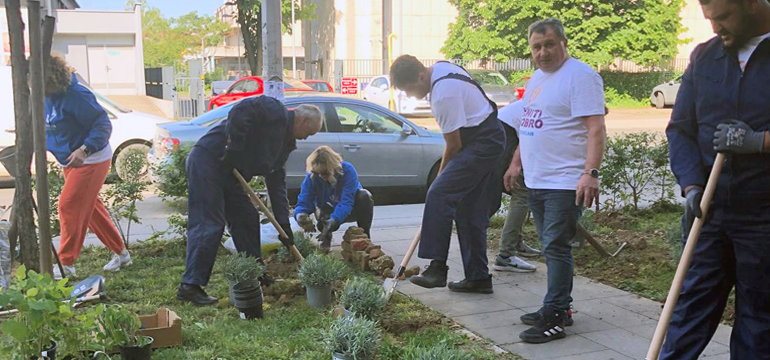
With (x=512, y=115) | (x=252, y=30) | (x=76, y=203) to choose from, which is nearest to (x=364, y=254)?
(x=512, y=115)

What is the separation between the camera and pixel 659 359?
331 centimetres

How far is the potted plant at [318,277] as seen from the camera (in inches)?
199

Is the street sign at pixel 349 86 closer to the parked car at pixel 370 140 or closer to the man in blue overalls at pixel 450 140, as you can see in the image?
the parked car at pixel 370 140

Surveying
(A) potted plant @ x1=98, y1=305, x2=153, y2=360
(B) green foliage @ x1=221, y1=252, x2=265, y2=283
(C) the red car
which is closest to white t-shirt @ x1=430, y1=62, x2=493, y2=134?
(B) green foliage @ x1=221, y1=252, x2=265, y2=283

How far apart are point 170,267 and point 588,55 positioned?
28.6m

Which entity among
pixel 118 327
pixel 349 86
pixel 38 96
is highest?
pixel 38 96

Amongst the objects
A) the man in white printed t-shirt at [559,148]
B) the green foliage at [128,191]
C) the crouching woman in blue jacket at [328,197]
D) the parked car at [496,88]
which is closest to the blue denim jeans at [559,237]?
the man in white printed t-shirt at [559,148]

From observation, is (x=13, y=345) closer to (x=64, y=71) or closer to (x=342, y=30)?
(x=64, y=71)

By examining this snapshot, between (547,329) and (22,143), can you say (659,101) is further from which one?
(22,143)

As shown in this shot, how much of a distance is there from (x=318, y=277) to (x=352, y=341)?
4.39 ft

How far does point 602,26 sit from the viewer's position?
3198 centimetres

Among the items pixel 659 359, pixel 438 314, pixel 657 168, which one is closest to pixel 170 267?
pixel 438 314

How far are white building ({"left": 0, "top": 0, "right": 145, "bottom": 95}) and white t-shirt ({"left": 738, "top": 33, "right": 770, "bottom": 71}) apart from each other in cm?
3970

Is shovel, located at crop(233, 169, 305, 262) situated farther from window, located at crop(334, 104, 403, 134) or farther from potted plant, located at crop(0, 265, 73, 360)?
window, located at crop(334, 104, 403, 134)
